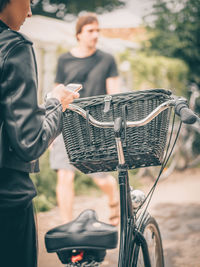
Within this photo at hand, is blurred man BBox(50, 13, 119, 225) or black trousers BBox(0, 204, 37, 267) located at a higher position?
blurred man BBox(50, 13, 119, 225)

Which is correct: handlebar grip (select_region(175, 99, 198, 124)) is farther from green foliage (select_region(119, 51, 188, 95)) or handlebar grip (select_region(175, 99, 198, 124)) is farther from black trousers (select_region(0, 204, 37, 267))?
green foliage (select_region(119, 51, 188, 95))

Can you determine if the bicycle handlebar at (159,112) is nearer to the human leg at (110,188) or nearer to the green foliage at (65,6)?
the human leg at (110,188)

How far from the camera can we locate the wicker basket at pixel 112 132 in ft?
6.56

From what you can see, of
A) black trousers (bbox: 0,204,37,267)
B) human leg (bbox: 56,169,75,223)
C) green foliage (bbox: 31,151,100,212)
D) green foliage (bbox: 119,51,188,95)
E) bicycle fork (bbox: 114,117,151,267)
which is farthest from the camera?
green foliage (bbox: 119,51,188,95)

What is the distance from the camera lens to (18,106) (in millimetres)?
1526

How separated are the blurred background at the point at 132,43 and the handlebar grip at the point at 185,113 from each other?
0.91ft

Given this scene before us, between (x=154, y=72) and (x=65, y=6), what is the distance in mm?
10934

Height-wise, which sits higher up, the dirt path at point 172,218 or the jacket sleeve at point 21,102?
the jacket sleeve at point 21,102

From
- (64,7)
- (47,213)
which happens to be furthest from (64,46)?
(64,7)

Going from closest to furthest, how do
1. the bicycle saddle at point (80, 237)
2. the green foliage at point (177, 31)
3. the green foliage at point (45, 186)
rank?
the bicycle saddle at point (80, 237)
the green foliage at point (45, 186)
the green foliage at point (177, 31)

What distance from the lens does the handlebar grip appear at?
1.83 m

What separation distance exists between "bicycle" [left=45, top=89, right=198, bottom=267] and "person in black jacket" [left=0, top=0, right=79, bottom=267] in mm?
172

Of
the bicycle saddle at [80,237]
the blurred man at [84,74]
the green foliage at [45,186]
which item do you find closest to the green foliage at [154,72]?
the green foliage at [45,186]

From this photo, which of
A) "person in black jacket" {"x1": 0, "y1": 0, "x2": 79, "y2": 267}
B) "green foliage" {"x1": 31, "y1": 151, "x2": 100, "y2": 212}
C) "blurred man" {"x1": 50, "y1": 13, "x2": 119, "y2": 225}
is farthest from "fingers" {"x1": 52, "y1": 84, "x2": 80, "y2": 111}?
"green foliage" {"x1": 31, "y1": 151, "x2": 100, "y2": 212}
